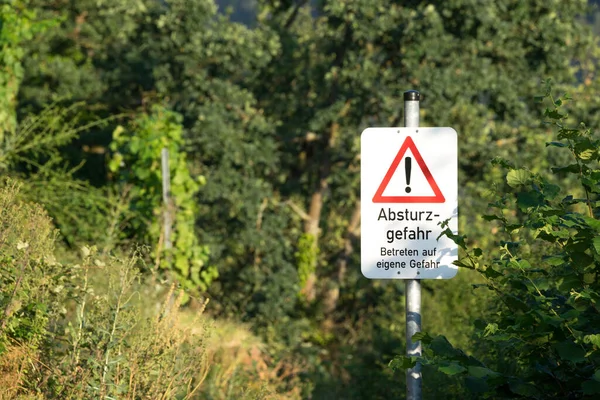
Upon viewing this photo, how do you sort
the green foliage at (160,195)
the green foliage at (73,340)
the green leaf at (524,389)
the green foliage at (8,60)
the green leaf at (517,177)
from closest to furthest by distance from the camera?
the green leaf at (524,389) < the green leaf at (517,177) < the green foliage at (73,340) < the green foliage at (8,60) < the green foliage at (160,195)

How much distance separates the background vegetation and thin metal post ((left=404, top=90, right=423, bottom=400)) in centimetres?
273

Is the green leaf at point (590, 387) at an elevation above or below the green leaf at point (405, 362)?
below

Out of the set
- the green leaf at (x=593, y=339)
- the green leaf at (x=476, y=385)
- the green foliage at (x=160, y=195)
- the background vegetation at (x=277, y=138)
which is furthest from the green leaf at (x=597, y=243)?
the green foliage at (x=160, y=195)

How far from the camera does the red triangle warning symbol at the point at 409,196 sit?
4246 millimetres

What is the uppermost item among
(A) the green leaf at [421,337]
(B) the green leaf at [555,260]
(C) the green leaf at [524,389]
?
(B) the green leaf at [555,260]

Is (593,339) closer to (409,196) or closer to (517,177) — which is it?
(517,177)

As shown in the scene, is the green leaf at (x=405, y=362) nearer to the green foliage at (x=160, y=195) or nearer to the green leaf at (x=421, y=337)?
the green leaf at (x=421, y=337)

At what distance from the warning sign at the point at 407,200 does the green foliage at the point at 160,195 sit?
304 inches

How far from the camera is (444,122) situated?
16.6 metres

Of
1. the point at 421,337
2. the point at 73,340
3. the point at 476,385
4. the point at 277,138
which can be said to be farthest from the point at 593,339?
the point at 277,138

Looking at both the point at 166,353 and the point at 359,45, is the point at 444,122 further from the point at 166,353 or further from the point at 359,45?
the point at 166,353

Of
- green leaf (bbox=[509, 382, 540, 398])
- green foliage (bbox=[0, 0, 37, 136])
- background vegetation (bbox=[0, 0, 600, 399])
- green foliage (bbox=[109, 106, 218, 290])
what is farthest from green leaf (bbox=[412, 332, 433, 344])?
green foliage (bbox=[0, 0, 37, 136])

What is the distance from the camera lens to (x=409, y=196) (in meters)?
4.26

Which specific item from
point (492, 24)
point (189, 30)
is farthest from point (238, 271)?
point (492, 24)
